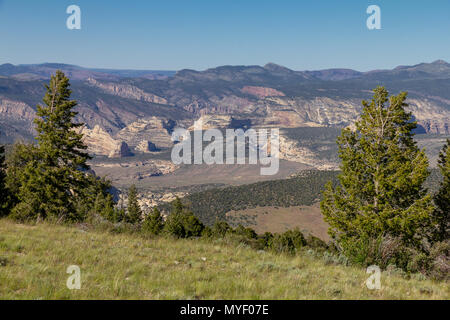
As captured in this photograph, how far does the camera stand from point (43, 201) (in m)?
30.4

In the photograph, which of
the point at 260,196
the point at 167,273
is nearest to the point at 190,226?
the point at 167,273

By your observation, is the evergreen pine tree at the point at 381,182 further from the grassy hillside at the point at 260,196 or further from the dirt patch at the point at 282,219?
the grassy hillside at the point at 260,196

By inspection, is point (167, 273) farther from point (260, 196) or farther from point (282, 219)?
point (260, 196)

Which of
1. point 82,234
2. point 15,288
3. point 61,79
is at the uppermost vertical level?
point 61,79

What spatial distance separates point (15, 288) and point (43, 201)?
1062 inches

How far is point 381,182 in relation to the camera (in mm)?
20578

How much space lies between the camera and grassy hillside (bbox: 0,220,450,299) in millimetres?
6598

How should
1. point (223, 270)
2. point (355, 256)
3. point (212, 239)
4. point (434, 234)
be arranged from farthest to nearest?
point (434, 234) < point (212, 239) < point (355, 256) < point (223, 270)

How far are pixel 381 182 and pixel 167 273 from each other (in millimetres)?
16712

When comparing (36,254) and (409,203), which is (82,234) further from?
(409,203)

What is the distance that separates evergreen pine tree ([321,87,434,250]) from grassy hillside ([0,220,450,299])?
36.2 ft
